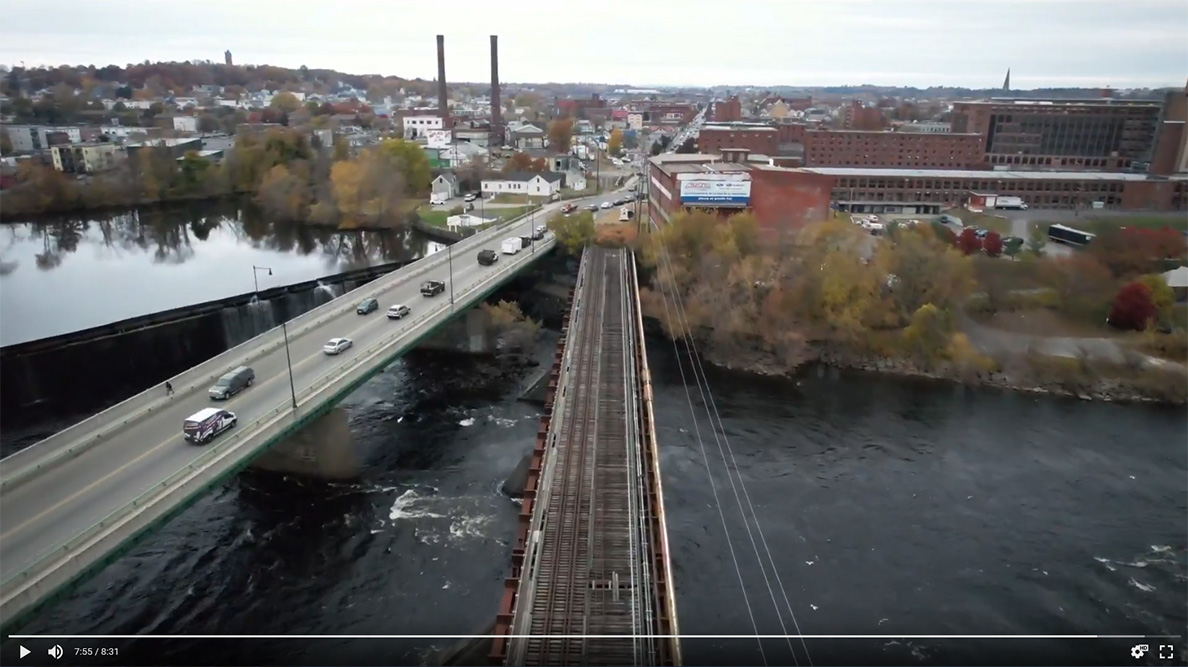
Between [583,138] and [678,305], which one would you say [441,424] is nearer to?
[678,305]

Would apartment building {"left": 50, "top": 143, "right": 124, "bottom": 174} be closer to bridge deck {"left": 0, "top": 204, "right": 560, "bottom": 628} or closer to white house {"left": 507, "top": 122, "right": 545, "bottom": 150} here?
white house {"left": 507, "top": 122, "right": 545, "bottom": 150}

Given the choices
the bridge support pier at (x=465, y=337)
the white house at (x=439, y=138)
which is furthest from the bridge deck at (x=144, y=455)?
the white house at (x=439, y=138)

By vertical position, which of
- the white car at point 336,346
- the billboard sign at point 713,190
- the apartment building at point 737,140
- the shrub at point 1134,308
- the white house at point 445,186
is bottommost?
the shrub at point 1134,308

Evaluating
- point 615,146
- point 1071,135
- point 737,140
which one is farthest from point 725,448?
point 615,146

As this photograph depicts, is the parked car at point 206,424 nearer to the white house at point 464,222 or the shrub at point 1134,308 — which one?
the white house at point 464,222

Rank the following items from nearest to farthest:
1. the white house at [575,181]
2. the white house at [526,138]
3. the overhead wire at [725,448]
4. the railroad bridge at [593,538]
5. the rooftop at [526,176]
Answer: the railroad bridge at [593,538]
the overhead wire at [725,448]
the rooftop at [526,176]
the white house at [575,181]
the white house at [526,138]
